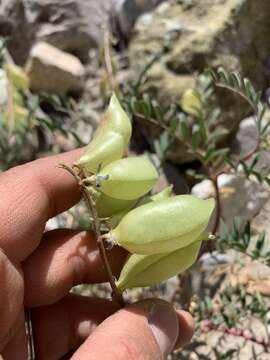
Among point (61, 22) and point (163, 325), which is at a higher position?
point (163, 325)

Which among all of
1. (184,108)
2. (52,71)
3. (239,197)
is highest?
(184,108)

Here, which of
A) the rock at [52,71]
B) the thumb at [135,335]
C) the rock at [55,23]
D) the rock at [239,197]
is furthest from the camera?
the rock at [55,23]

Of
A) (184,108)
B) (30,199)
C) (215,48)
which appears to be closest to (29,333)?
(30,199)

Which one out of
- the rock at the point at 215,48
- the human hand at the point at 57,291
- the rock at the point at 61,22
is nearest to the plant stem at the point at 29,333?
the human hand at the point at 57,291

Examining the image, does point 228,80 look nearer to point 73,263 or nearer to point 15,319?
point 73,263

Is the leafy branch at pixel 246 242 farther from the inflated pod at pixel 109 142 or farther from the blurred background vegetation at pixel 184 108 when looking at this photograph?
the inflated pod at pixel 109 142

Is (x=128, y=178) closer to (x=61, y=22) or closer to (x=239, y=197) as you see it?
(x=239, y=197)
